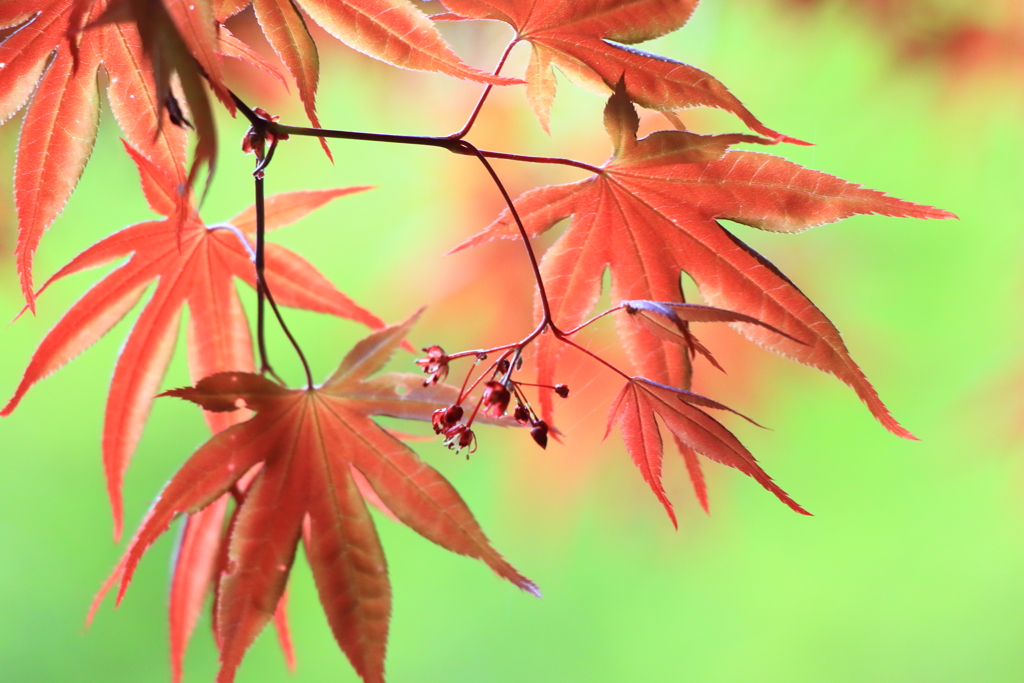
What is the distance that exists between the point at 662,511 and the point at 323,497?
1.55m

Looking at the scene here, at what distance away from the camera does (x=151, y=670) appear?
2055mm

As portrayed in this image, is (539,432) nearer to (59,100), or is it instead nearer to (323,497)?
(323,497)

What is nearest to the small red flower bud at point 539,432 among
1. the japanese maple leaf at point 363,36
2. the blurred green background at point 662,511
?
the japanese maple leaf at point 363,36

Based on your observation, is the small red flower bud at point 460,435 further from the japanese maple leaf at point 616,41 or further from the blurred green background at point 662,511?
the blurred green background at point 662,511

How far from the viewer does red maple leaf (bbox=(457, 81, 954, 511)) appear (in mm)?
322

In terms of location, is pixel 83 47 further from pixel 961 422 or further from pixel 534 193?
pixel 961 422

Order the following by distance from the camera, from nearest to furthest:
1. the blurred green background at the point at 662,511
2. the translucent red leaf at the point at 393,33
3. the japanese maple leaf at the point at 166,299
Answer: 1. the translucent red leaf at the point at 393,33
2. the japanese maple leaf at the point at 166,299
3. the blurred green background at the point at 662,511

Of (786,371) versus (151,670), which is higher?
(786,371)

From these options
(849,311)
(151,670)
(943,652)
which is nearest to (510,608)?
(151,670)

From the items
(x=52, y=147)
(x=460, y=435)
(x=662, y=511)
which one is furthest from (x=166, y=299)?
(x=662, y=511)

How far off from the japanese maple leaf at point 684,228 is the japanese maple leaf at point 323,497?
0.28 ft

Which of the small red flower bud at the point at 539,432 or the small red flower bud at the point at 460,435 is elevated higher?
the small red flower bud at the point at 460,435

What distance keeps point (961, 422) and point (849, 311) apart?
0.39m

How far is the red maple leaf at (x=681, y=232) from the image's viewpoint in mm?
322
